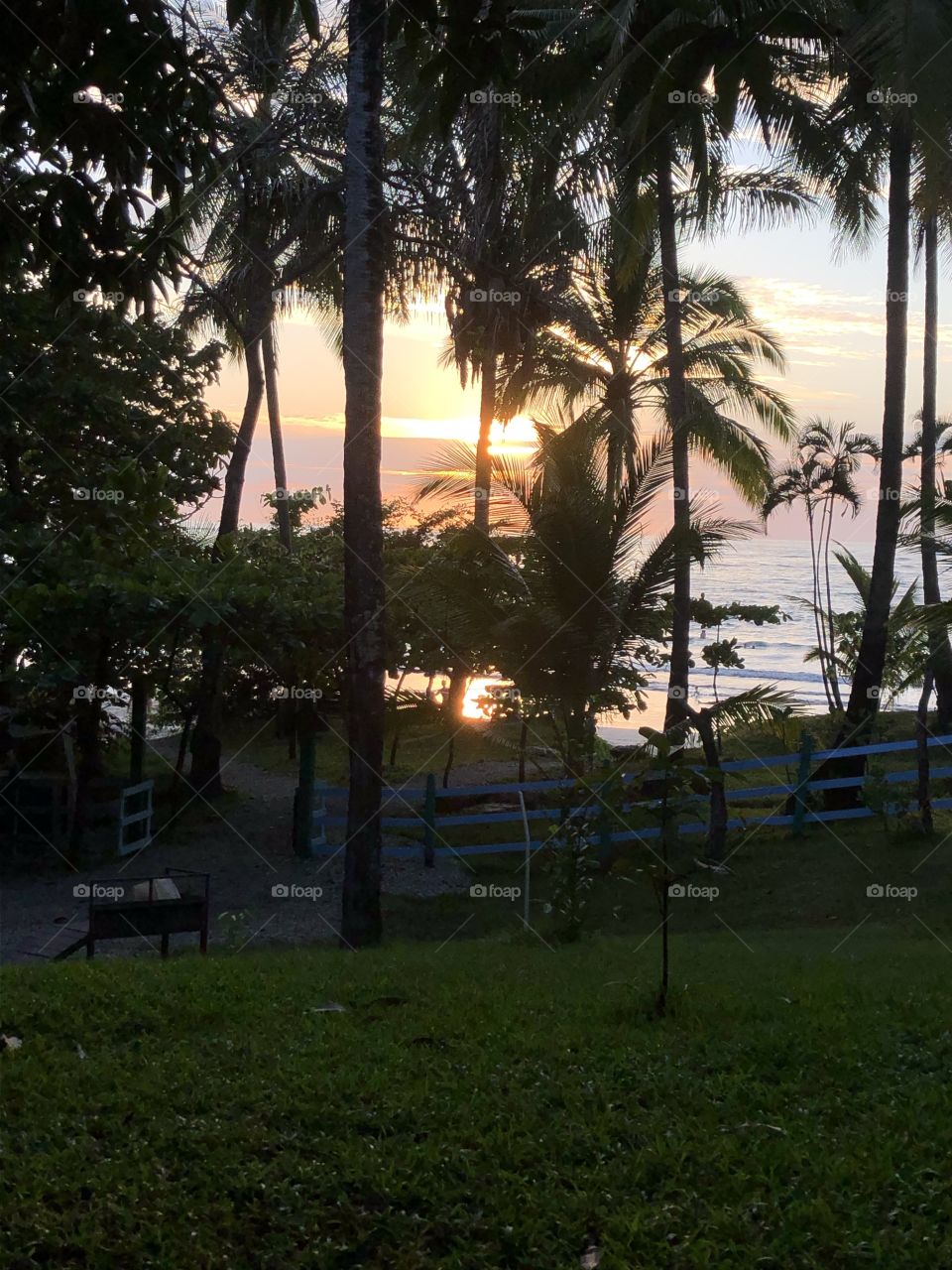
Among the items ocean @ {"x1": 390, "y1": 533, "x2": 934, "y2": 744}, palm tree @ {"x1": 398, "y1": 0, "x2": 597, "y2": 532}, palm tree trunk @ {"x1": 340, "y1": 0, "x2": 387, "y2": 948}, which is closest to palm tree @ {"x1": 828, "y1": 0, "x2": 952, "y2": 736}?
ocean @ {"x1": 390, "y1": 533, "x2": 934, "y2": 744}

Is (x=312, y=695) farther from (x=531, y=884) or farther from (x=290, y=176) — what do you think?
(x=290, y=176)

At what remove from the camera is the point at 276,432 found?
88.5 feet

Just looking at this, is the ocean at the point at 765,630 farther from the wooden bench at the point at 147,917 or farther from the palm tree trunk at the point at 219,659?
the wooden bench at the point at 147,917

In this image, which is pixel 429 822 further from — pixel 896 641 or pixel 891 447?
pixel 891 447

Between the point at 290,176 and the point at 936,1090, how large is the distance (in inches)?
660

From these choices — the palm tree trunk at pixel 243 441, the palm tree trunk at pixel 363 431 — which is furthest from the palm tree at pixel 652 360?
the palm tree trunk at pixel 363 431

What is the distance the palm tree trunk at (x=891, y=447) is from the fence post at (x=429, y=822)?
216 inches

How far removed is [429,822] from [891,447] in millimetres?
7849

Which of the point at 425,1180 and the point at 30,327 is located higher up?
the point at 30,327

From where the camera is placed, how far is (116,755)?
75.4ft

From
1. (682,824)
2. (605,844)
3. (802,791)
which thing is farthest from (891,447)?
(605,844)

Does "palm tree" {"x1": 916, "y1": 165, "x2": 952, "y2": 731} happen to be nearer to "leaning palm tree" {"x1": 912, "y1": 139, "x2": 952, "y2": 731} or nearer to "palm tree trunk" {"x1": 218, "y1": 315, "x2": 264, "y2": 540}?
"leaning palm tree" {"x1": 912, "y1": 139, "x2": 952, "y2": 731}

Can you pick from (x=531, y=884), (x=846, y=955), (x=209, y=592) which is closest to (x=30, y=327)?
(x=209, y=592)

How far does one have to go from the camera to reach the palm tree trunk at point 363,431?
34.8 feet
